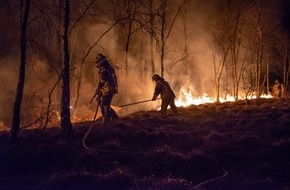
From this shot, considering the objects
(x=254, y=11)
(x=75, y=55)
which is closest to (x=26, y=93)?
(x=75, y=55)

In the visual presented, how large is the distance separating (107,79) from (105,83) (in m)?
0.21

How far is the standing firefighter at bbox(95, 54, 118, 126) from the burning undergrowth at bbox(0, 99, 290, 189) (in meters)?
1.00

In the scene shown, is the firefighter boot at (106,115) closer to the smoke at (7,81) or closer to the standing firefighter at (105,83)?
the standing firefighter at (105,83)

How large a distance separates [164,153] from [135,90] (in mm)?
31490

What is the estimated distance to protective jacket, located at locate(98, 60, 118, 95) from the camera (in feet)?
55.3

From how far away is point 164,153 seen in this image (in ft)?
38.8

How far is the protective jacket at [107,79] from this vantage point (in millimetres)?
16844

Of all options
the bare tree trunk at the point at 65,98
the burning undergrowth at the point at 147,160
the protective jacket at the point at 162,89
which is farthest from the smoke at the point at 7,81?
the bare tree trunk at the point at 65,98

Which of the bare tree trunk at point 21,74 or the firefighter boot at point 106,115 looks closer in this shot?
the bare tree trunk at point 21,74

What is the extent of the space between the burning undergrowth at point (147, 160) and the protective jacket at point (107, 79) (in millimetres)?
1524

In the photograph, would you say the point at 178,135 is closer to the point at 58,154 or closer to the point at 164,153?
the point at 164,153

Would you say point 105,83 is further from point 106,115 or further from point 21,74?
point 21,74

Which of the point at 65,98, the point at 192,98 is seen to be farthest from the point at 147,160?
the point at 192,98

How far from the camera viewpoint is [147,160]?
11.7 metres
